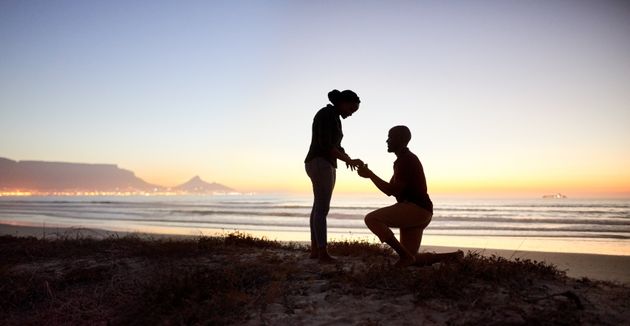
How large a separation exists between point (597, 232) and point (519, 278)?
1730 cm

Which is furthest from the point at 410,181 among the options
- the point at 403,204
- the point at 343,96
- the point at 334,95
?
the point at 334,95

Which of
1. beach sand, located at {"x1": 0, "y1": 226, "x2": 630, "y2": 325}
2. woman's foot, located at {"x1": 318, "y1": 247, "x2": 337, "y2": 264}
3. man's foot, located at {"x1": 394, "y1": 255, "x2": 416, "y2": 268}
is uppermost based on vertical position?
man's foot, located at {"x1": 394, "y1": 255, "x2": 416, "y2": 268}

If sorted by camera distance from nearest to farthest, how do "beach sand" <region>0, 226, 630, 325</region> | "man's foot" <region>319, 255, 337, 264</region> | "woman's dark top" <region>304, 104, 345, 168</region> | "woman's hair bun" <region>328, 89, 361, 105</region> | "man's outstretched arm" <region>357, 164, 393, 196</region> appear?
"beach sand" <region>0, 226, 630, 325</region>, "man's outstretched arm" <region>357, 164, 393, 196</region>, "woman's dark top" <region>304, 104, 345, 168</region>, "woman's hair bun" <region>328, 89, 361, 105</region>, "man's foot" <region>319, 255, 337, 264</region>

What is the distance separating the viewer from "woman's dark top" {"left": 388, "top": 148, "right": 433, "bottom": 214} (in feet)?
17.8

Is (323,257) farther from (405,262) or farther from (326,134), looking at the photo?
(326,134)

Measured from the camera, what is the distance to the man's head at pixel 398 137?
5.57 meters

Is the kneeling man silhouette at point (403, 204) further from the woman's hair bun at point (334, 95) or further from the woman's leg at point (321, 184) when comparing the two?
the woman's hair bun at point (334, 95)

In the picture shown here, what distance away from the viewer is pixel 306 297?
4688mm

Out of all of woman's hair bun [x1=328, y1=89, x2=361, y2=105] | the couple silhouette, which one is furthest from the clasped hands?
woman's hair bun [x1=328, y1=89, x2=361, y2=105]

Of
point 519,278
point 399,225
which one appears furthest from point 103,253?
point 519,278

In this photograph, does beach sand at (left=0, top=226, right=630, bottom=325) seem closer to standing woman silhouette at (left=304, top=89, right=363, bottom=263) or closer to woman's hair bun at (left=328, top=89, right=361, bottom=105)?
standing woman silhouette at (left=304, top=89, right=363, bottom=263)

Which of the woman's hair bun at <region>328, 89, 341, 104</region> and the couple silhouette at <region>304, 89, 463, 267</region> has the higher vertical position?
the woman's hair bun at <region>328, 89, 341, 104</region>

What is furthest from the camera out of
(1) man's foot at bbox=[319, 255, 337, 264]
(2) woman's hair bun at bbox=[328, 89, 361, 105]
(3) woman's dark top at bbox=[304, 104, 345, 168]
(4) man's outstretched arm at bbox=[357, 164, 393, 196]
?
(1) man's foot at bbox=[319, 255, 337, 264]

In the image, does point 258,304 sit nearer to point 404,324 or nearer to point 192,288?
point 192,288
